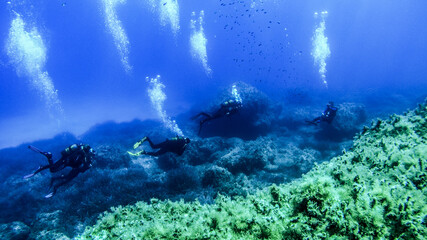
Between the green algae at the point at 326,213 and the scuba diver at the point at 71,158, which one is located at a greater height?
the scuba diver at the point at 71,158

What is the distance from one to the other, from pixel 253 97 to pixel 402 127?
14.7m

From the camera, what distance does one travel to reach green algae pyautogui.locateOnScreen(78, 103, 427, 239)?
1.82m

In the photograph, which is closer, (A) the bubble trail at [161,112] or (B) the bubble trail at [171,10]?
(A) the bubble trail at [161,112]

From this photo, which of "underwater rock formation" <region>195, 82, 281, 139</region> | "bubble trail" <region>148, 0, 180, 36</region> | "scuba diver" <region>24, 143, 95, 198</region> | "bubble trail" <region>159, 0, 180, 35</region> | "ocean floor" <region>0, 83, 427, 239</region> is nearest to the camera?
"ocean floor" <region>0, 83, 427, 239</region>

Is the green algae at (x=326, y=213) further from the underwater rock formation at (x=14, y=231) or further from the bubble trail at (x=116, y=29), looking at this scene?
the bubble trail at (x=116, y=29)

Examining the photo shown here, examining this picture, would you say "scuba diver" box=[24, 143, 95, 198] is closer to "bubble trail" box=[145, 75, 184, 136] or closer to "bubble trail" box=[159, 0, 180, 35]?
"bubble trail" box=[145, 75, 184, 136]

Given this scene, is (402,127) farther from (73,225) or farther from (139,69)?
(139,69)

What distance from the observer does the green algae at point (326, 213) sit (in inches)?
71.8

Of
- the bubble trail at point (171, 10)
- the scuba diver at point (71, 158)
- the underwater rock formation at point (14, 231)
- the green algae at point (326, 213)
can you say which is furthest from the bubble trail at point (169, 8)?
the green algae at point (326, 213)

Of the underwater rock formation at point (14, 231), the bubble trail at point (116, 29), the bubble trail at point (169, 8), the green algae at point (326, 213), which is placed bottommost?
the green algae at point (326, 213)

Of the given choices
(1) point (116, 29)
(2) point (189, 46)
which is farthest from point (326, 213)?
(2) point (189, 46)

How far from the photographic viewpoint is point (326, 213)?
1.87 meters

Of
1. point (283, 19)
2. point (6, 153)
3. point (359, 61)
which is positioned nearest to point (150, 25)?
point (283, 19)

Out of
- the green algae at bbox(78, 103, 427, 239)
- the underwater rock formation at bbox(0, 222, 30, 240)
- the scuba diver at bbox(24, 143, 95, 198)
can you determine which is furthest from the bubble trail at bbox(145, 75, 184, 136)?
the green algae at bbox(78, 103, 427, 239)
